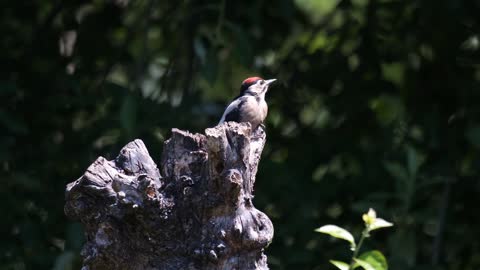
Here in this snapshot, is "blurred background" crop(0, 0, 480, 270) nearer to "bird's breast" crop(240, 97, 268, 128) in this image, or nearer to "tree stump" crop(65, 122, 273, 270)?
"bird's breast" crop(240, 97, 268, 128)

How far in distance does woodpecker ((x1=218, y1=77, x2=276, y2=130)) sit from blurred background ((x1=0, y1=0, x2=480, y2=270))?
0.76 feet

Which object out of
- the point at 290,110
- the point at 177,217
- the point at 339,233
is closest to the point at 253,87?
the point at 290,110

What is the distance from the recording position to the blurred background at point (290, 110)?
4875 millimetres

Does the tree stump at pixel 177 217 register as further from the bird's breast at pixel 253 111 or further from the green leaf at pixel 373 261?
the bird's breast at pixel 253 111

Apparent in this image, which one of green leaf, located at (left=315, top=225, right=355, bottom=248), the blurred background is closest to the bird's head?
the blurred background

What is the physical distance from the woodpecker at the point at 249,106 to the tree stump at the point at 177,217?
6.08 feet

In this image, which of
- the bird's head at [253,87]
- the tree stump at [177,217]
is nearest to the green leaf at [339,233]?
the tree stump at [177,217]

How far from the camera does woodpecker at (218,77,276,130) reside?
4422mm

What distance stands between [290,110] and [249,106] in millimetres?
1061

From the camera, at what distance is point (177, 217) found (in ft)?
7.97

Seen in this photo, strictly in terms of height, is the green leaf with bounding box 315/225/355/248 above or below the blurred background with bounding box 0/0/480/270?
above

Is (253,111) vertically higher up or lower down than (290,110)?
higher up

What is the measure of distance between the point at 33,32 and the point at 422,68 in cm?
→ 234

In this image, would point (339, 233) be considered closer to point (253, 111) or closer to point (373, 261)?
point (373, 261)
